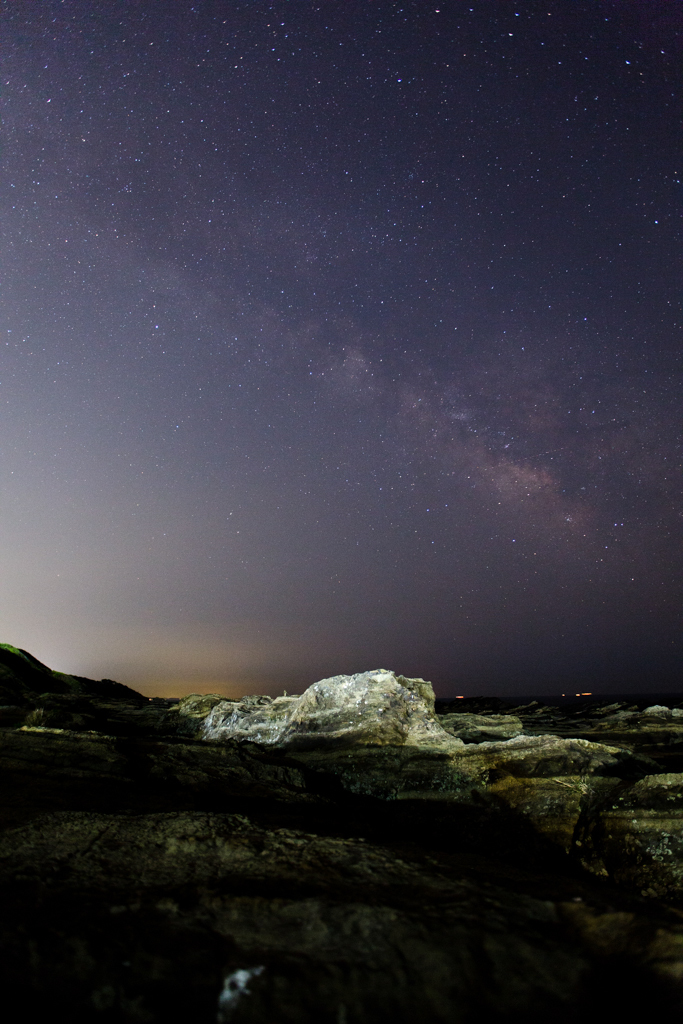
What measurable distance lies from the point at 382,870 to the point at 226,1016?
7.55 feet

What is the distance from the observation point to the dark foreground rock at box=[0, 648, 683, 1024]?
2.77 meters

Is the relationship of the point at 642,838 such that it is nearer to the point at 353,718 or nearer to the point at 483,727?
the point at 353,718

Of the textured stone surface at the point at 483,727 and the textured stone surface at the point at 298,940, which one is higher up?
the textured stone surface at the point at 298,940

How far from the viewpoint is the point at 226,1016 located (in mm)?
2604

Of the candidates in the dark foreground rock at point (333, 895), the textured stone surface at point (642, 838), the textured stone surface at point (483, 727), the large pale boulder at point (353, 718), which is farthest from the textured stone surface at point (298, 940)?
the textured stone surface at point (483, 727)

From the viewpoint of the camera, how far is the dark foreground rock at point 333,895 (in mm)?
2768

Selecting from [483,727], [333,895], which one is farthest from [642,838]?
[483,727]

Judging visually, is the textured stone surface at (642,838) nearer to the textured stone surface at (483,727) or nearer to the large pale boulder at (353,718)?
the large pale boulder at (353,718)

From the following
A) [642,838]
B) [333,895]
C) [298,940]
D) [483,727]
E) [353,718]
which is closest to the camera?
[298,940]

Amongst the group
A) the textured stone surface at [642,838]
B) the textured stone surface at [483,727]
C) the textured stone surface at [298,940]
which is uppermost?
the textured stone surface at [298,940]

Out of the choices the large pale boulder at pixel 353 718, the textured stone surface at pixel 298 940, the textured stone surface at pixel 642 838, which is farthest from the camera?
the large pale boulder at pixel 353 718

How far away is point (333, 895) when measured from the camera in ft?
12.7

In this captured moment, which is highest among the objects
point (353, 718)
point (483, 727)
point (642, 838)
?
point (353, 718)

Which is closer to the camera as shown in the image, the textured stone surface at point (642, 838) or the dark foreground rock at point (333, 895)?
the dark foreground rock at point (333, 895)
